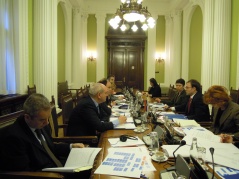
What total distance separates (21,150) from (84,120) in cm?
125

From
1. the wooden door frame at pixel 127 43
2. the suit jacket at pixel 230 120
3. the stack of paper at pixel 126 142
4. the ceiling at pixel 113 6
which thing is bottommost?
the stack of paper at pixel 126 142

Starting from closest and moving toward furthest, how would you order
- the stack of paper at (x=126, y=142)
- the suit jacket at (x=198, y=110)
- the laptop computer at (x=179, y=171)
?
the laptop computer at (x=179, y=171) → the stack of paper at (x=126, y=142) → the suit jacket at (x=198, y=110)

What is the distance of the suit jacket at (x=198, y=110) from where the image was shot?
3855 mm

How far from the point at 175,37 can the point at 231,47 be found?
4970 mm

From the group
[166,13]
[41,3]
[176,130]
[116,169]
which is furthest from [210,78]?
[166,13]

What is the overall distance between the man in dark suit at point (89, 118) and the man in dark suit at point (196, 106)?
1.52m

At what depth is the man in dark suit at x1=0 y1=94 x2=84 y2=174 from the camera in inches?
65.6

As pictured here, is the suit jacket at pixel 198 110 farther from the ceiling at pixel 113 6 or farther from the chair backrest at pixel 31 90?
the ceiling at pixel 113 6

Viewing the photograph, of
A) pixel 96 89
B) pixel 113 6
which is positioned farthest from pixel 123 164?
pixel 113 6

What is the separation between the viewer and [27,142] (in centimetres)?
174

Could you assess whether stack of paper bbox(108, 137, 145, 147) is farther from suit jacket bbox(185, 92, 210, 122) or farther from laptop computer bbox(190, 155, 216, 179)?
suit jacket bbox(185, 92, 210, 122)

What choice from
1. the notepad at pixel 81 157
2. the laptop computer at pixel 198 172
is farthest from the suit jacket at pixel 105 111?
the laptop computer at pixel 198 172

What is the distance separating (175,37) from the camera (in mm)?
10250

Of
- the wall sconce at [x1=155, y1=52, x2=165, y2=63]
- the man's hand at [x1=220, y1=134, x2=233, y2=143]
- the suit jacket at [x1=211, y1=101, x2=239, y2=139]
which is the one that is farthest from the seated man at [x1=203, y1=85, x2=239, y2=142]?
the wall sconce at [x1=155, y1=52, x2=165, y2=63]
